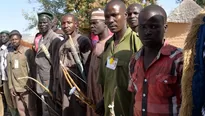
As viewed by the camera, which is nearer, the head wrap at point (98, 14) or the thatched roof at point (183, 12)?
the head wrap at point (98, 14)

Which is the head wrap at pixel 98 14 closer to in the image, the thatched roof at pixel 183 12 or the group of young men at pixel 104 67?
the group of young men at pixel 104 67

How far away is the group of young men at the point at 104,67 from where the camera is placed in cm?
224

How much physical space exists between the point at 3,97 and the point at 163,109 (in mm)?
6751

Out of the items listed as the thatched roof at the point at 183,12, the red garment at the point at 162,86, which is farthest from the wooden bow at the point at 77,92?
the thatched roof at the point at 183,12

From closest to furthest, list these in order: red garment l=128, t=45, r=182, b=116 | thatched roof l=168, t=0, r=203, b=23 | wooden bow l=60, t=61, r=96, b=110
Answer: red garment l=128, t=45, r=182, b=116 → wooden bow l=60, t=61, r=96, b=110 → thatched roof l=168, t=0, r=203, b=23

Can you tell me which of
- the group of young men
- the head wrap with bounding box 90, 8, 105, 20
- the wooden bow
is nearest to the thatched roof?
the group of young men

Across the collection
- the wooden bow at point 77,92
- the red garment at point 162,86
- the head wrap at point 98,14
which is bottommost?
the wooden bow at point 77,92

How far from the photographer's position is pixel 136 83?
242cm

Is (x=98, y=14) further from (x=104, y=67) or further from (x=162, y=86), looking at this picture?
(x=162, y=86)

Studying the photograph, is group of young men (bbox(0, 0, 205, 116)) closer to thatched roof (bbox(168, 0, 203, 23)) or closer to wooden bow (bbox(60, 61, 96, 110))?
wooden bow (bbox(60, 61, 96, 110))

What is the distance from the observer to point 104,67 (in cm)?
318

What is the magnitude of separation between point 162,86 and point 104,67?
108 centimetres

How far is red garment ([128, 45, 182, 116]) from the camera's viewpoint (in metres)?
2.18

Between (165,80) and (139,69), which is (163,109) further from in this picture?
(139,69)
